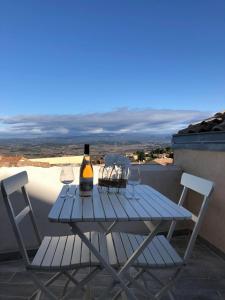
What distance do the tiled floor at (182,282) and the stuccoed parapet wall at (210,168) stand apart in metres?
0.33

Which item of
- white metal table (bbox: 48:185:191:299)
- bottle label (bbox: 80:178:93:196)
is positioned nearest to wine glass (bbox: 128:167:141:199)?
white metal table (bbox: 48:185:191:299)

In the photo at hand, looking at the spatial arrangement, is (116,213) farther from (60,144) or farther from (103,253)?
(60,144)

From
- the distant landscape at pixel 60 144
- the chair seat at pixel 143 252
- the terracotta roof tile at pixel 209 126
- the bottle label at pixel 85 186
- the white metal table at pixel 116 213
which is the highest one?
the terracotta roof tile at pixel 209 126

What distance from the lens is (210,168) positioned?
3.64 metres

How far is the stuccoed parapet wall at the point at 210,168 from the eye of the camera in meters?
3.44

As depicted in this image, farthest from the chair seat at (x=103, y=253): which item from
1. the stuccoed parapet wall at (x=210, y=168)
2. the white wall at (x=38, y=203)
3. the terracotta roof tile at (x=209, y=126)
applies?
the terracotta roof tile at (x=209, y=126)

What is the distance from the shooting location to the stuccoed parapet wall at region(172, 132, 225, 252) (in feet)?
11.3

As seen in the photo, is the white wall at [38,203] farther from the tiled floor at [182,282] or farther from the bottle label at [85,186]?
the bottle label at [85,186]

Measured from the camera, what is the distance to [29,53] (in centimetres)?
858

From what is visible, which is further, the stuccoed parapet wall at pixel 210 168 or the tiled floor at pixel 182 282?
the stuccoed parapet wall at pixel 210 168

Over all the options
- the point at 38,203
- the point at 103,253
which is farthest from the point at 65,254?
the point at 38,203

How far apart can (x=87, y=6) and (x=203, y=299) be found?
593 cm

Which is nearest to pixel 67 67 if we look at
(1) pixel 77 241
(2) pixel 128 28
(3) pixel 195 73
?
(2) pixel 128 28

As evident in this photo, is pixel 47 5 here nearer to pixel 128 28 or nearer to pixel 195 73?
pixel 128 28
